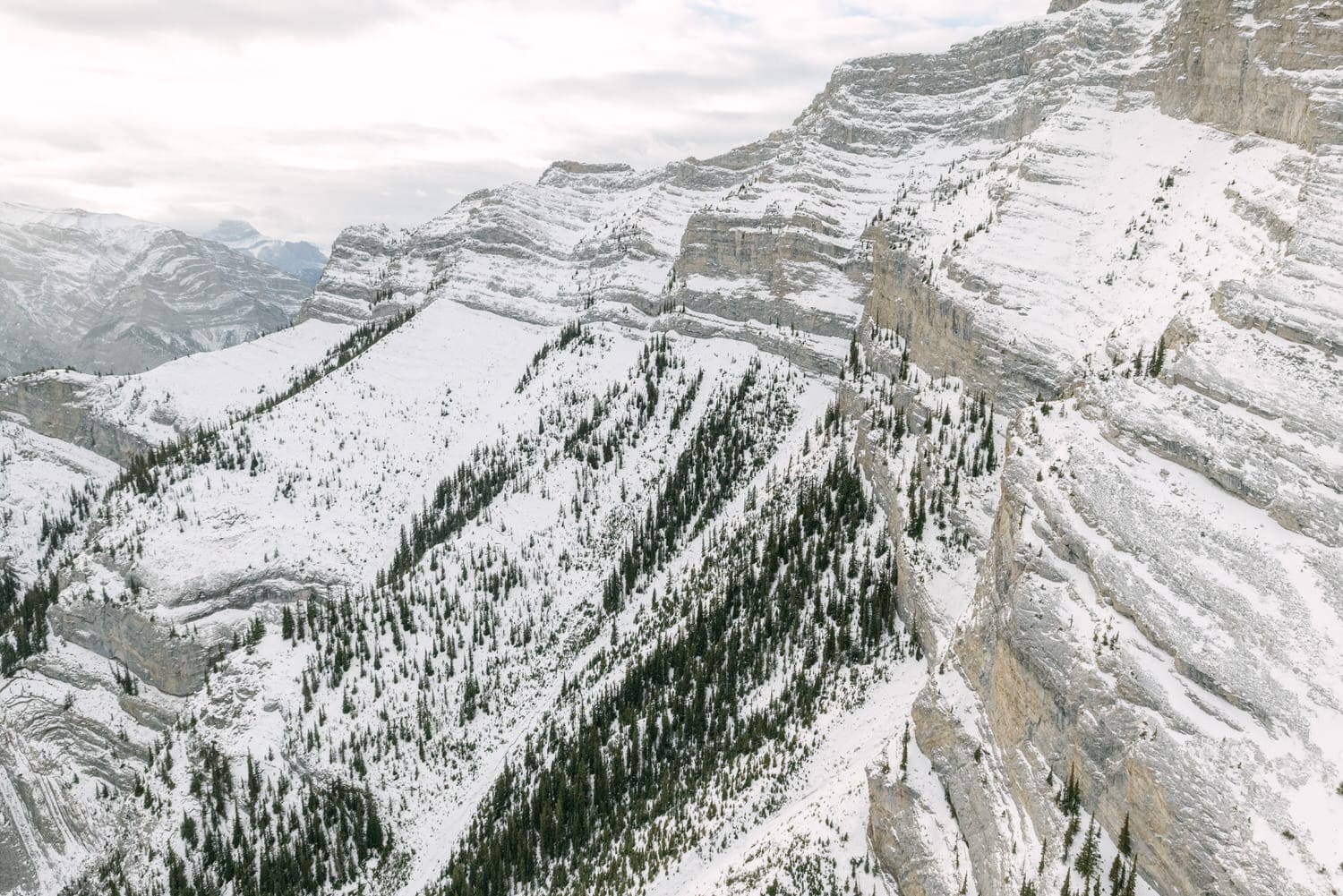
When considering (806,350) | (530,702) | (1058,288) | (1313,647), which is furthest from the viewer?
(806,350)

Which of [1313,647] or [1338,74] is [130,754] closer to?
[1313,647]

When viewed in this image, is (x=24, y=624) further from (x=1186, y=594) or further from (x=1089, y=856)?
(x=1186, y=594)

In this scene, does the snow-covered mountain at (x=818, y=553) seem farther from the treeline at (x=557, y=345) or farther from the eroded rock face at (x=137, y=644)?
the treeline at (x=557, y=345)

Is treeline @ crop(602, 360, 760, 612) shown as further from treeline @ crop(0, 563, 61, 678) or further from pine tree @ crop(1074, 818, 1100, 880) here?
pine tree @ crop(1074, 818, 1100, 880)

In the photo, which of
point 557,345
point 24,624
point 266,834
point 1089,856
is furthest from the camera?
point 557,345

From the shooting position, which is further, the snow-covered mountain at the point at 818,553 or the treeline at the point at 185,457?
the treeline at the point at 185,457

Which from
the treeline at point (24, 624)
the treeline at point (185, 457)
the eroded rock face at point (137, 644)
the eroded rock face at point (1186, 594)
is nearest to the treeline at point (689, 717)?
the eroded rock face at point (1186, 594)

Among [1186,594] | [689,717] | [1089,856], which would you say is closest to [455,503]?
[689,717]

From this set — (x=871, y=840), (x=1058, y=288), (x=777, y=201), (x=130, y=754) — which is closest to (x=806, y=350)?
(x=777, y=201)
